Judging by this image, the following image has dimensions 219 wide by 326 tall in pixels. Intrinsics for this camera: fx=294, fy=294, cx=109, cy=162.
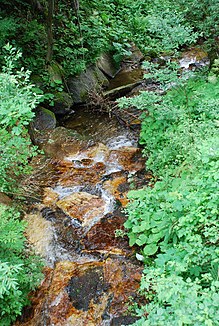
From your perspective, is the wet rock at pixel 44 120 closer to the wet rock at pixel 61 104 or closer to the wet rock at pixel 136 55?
Answer: the wet rock at pixel 61 104

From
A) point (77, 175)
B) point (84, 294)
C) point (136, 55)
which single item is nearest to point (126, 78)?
point (136, 55)

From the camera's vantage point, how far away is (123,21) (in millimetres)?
12844

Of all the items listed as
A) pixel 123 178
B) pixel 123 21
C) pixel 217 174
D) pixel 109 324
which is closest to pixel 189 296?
pixel 217 174

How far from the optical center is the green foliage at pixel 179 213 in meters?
2.07

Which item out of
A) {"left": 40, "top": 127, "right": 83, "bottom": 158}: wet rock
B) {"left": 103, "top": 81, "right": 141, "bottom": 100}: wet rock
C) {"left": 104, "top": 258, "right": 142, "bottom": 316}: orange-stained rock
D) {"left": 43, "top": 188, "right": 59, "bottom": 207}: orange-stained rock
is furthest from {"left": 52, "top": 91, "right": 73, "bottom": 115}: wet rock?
{"left": 104, "top": 258, "right": 142, "bottom": 316}: orange-stained rock

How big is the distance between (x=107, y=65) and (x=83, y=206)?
7.08 meters

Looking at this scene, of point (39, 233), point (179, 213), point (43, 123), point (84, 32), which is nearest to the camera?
point (179, 213)

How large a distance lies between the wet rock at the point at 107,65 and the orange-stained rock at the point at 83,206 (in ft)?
20.7

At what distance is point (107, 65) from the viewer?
10.6m

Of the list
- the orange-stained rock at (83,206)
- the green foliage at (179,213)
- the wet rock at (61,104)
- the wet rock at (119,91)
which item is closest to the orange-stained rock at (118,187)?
the orange-stained rock at (83,206)

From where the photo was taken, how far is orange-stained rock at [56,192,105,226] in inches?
186

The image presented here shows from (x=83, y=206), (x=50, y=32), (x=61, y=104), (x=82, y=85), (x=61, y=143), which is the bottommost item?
(x=83, y=206)

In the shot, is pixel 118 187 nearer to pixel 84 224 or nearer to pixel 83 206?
pixel 83 206

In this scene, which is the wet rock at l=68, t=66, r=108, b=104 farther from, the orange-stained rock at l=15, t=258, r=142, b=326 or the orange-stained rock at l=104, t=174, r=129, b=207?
the orange-stained rock at l=15, t=258, r=142, b=326
